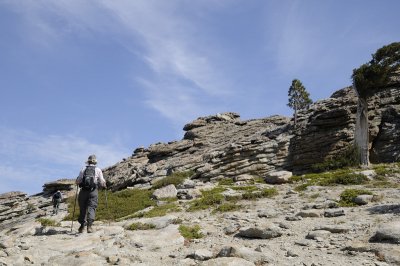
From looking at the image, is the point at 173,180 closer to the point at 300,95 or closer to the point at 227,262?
the point at 227,262

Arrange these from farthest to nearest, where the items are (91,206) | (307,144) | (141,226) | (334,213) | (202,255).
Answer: (307,144)
(141,226)
(91,206)
(334,213)
(202,255)

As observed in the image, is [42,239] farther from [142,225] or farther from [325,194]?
[325,194]

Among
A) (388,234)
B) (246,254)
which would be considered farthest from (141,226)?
(388,234)

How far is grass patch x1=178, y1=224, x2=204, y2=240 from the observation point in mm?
12648

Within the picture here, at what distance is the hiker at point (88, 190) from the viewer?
13.8 metres

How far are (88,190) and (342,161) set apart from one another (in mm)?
23608

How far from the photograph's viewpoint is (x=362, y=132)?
→ 31.6 metres

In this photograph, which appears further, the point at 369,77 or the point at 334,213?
the point at 369,77

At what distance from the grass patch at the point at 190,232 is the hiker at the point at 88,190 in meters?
3.22

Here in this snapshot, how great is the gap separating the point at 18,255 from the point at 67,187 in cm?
4866

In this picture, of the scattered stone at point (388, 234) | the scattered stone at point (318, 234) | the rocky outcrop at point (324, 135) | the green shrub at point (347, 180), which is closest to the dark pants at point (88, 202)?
the scattered stone at point (318, 234)

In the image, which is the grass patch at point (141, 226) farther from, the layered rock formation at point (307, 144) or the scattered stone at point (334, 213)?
the layered rock formation at point (307, 144)

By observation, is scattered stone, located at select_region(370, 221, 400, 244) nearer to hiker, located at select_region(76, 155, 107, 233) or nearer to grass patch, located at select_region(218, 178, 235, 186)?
hiker, located at select_region(76, 155, 107, 233)

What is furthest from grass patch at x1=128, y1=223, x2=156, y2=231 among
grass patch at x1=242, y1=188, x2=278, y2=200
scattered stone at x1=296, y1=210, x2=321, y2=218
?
grass patch at x1=242, y1=188, x2=278, y2=200
